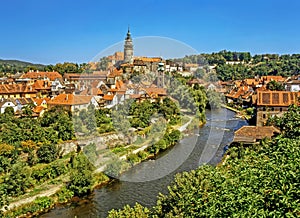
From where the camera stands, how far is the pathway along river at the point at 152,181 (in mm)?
10156

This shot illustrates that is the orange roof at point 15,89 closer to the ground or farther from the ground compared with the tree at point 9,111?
farther from the ground

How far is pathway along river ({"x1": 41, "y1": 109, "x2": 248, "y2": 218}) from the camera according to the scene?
10156mm

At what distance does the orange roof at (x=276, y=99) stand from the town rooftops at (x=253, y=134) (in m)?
4.11

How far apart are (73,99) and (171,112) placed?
5.95 m

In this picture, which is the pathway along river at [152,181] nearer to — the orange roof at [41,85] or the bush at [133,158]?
the bush at [133,158]

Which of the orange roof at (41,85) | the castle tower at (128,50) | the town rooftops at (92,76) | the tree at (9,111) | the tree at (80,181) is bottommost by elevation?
the tree at (80,181)

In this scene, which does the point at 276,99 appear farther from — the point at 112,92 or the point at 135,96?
the point at 112,92

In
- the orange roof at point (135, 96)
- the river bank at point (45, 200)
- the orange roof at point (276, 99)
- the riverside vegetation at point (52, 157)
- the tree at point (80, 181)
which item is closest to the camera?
the river bank at point (45, 200)

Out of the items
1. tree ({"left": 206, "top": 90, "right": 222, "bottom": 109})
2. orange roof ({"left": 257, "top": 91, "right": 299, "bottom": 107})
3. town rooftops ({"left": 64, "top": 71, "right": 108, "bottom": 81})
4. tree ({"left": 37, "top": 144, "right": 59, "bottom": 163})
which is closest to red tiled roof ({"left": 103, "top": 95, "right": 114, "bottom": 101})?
town rooftops ({"left": 64, "top": 71, "right": 108, "bottom": 81})

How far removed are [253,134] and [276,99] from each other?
211 inches

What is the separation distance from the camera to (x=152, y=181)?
12.2 metres

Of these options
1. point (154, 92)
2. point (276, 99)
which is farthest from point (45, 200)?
point (154, 92)

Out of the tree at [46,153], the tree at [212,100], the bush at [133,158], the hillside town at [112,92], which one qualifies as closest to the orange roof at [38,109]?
the hillside town at [112,92]

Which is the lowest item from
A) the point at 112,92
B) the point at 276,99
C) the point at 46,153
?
the point at 46,153
